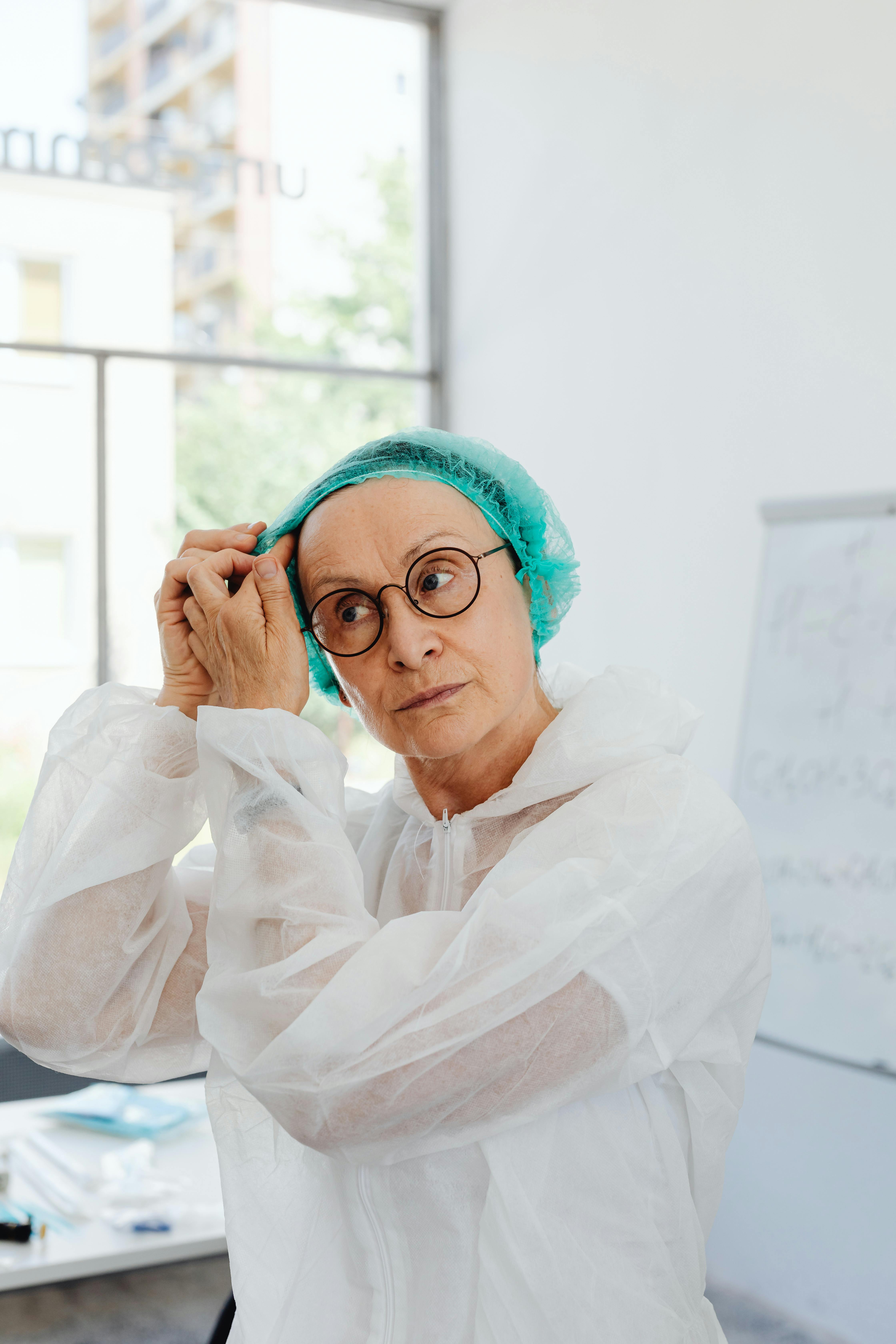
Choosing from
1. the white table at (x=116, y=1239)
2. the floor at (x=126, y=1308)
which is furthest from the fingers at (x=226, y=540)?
the floor at (x=126, y=1308)

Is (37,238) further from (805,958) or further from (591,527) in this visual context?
(805,958)

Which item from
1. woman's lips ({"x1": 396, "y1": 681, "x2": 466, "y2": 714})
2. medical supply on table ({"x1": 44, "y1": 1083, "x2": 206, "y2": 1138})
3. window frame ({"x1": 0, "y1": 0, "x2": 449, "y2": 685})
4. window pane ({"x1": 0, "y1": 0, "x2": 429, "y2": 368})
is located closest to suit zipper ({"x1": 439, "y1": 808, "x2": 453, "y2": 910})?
woman's lips ({"x1": 396, "y1": 681, "x2": 466, "y2": 714})

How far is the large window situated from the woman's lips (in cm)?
298

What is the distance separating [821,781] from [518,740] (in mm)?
1590

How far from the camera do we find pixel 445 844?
125 cm

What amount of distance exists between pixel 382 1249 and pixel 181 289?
375 centimetres

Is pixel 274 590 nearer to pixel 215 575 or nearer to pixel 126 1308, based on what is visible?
pixel 215 575

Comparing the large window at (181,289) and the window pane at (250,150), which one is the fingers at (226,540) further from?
the window pane at (250,150)

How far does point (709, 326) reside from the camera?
3053 mm

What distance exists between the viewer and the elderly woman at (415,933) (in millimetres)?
949

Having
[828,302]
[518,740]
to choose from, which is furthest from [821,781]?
[518,740]

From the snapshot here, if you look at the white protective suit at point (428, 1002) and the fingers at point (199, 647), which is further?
the fingers at point (199, 647)

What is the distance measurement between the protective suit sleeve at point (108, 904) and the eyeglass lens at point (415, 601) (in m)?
0.19

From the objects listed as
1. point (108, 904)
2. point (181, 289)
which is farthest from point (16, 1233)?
point (181, 289)
